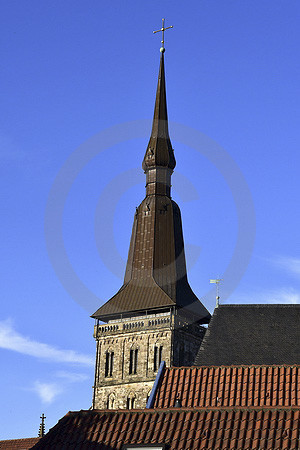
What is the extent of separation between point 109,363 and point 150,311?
642 centimetres

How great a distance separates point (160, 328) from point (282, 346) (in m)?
33.3

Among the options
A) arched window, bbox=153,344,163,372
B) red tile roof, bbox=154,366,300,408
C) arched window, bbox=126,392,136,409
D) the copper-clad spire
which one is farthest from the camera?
the copper-clad spire

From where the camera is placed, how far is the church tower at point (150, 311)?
9394cm

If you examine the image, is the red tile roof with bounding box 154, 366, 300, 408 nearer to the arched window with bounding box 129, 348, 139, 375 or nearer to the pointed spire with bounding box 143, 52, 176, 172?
the arched window with bounding box 129, 348, 139, 375

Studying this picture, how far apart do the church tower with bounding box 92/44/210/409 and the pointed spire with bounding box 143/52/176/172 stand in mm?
103

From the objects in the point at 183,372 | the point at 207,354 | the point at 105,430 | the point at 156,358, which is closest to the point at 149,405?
the point at 183,372

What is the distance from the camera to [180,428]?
29938 mm

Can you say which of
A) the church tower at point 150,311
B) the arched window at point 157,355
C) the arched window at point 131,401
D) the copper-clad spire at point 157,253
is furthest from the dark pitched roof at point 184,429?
the copper-clad spire at point 157,253

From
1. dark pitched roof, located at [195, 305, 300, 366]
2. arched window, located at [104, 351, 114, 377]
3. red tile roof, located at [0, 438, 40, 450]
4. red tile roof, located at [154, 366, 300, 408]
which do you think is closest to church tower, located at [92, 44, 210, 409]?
arched window, located at [104, 351, 114, 377]

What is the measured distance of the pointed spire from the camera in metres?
102

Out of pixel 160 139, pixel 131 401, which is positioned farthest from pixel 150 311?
pixel 160 139

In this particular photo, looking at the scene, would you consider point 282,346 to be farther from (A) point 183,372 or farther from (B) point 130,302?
(B) point 130,302

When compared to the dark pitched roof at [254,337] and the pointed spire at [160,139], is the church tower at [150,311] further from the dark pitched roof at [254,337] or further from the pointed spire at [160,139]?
the dark pitched roof at [254,337]

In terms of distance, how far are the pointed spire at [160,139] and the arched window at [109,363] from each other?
19622 mm
